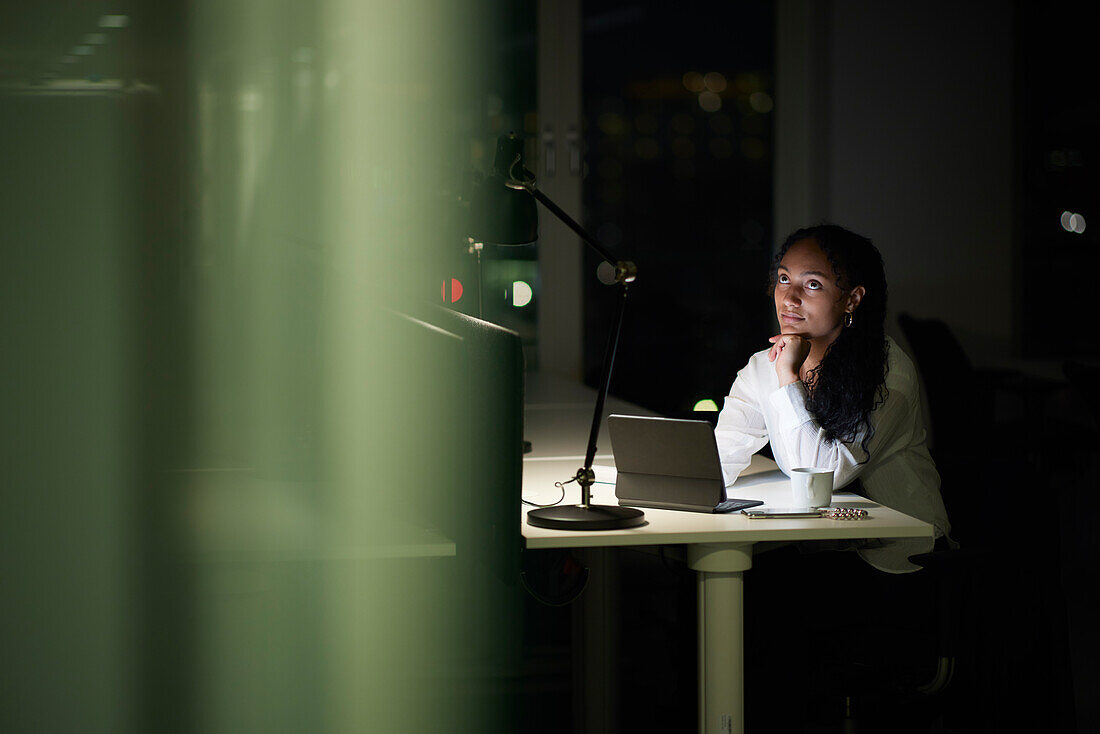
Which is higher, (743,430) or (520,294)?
(520,294)

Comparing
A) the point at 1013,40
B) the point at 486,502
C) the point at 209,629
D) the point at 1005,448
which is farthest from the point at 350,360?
the point at 1013,40

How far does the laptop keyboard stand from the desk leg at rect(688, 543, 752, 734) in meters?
0.11

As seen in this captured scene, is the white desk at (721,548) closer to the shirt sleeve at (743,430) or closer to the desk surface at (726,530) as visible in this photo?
the desk surface at (726,530)

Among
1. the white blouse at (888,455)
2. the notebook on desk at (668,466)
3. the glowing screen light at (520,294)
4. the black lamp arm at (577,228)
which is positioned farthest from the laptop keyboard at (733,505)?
the glowing screen light at (520,294)

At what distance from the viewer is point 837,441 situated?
1.70 metres

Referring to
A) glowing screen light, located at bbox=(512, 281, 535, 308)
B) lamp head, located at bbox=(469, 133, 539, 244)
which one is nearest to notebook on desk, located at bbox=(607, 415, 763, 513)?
lamp head, located at bbox=(469, 133, 539, 244)

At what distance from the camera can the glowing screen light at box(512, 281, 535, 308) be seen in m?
4.71

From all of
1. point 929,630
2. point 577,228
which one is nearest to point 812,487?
point 929,630

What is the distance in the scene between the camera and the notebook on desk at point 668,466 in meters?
1.57

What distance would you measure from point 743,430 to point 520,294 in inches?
114

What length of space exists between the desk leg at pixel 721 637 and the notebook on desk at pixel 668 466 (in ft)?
0.38

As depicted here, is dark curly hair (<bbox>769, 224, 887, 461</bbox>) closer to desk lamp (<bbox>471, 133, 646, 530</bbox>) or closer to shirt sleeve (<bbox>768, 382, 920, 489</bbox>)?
shirt sleeve (<bbox>768, 382, 920, 489</bbox>)

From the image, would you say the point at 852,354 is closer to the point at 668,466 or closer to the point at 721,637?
the point at 668,466

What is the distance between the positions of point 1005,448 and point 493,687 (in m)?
3.11
